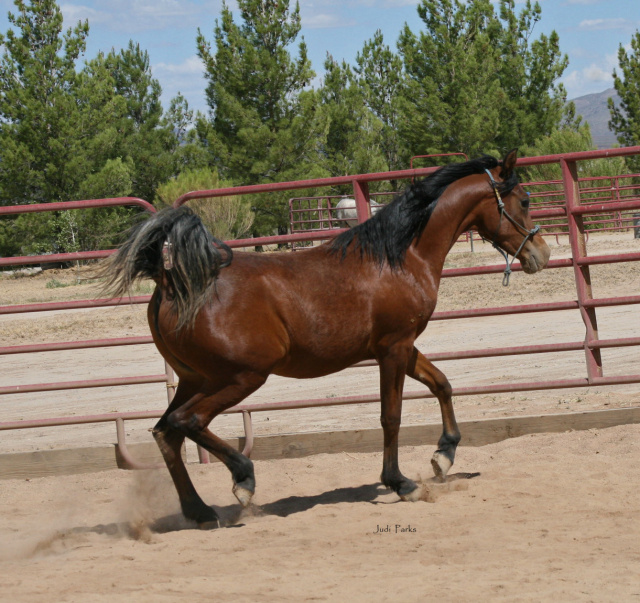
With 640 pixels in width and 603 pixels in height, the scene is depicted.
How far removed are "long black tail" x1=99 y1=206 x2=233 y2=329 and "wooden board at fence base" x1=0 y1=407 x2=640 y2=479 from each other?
190 centimetres

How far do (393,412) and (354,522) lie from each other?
2.42ft

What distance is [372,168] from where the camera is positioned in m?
37.9

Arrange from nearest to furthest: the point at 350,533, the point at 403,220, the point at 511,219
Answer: the point at 350,533
the point at 403,220
the point at 511,219

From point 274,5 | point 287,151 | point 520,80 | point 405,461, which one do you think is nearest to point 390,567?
point 405,461

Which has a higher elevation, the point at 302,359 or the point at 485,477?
the point at 302,359

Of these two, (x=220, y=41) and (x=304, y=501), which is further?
(x=220, y=41)

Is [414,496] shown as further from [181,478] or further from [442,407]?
[181,478]

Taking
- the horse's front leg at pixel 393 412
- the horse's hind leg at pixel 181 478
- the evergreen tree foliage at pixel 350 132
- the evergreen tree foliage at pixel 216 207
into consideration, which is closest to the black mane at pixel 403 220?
the horse's front leg at pixel 393 412

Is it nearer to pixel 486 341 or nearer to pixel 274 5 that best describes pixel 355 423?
pixel 486 341

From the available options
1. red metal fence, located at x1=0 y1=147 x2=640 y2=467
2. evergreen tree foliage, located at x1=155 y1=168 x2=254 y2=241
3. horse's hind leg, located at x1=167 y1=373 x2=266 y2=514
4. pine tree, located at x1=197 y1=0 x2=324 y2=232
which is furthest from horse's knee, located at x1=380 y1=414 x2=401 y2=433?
pine tree, located at x1=197 y1=0 x2=324 y2=232

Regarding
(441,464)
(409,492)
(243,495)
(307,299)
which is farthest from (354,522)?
(307,299)

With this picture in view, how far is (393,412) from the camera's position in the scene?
4.89 m

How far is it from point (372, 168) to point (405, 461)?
33.2 metres

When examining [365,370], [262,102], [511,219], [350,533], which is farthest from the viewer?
[262,102]
